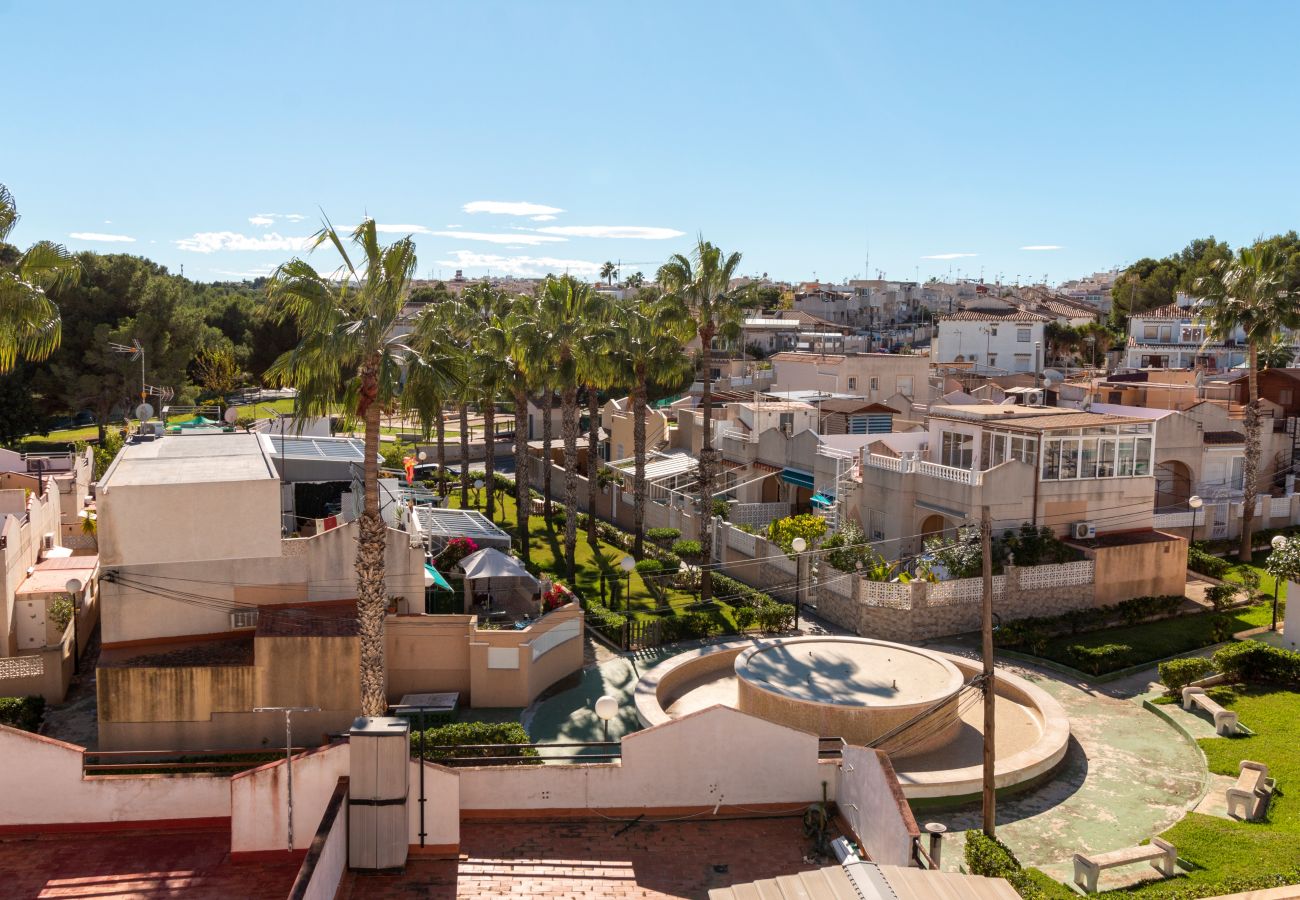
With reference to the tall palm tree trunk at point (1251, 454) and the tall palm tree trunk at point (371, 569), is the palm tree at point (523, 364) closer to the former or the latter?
the tall palm tree trunk at point (371, 569)

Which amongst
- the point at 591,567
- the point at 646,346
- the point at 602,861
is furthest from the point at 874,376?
the point at 602,861

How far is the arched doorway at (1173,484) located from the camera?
137 ft

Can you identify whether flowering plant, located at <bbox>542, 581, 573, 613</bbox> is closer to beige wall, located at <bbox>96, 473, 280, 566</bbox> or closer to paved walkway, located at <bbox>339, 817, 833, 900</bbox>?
beige wall, located at <bbox>96, 473, 280, 566</bbox>

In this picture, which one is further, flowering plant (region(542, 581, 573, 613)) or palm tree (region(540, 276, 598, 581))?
palm tree (region(540, 276, 598, 581))

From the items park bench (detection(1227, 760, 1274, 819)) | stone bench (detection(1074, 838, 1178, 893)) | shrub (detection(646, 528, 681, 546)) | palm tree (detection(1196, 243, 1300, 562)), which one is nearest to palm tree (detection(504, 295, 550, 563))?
shrub (detection(646, 528, 681, 546))

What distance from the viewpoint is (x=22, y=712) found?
892 inches

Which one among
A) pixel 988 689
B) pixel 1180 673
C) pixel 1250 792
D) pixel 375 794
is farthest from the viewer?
pixel 1180 673

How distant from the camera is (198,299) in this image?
103 meters

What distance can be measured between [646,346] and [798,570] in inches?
396

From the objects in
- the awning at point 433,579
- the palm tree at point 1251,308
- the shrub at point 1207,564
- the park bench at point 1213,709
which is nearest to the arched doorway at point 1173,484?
the palm tree at point 1251,308

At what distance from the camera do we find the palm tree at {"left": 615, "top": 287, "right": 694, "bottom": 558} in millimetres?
32906

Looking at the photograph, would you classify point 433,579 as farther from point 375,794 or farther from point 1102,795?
point 1102,795

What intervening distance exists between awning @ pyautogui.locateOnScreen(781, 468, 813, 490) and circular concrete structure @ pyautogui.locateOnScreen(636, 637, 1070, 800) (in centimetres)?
1506

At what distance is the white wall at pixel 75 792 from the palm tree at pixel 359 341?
20.2 ft
